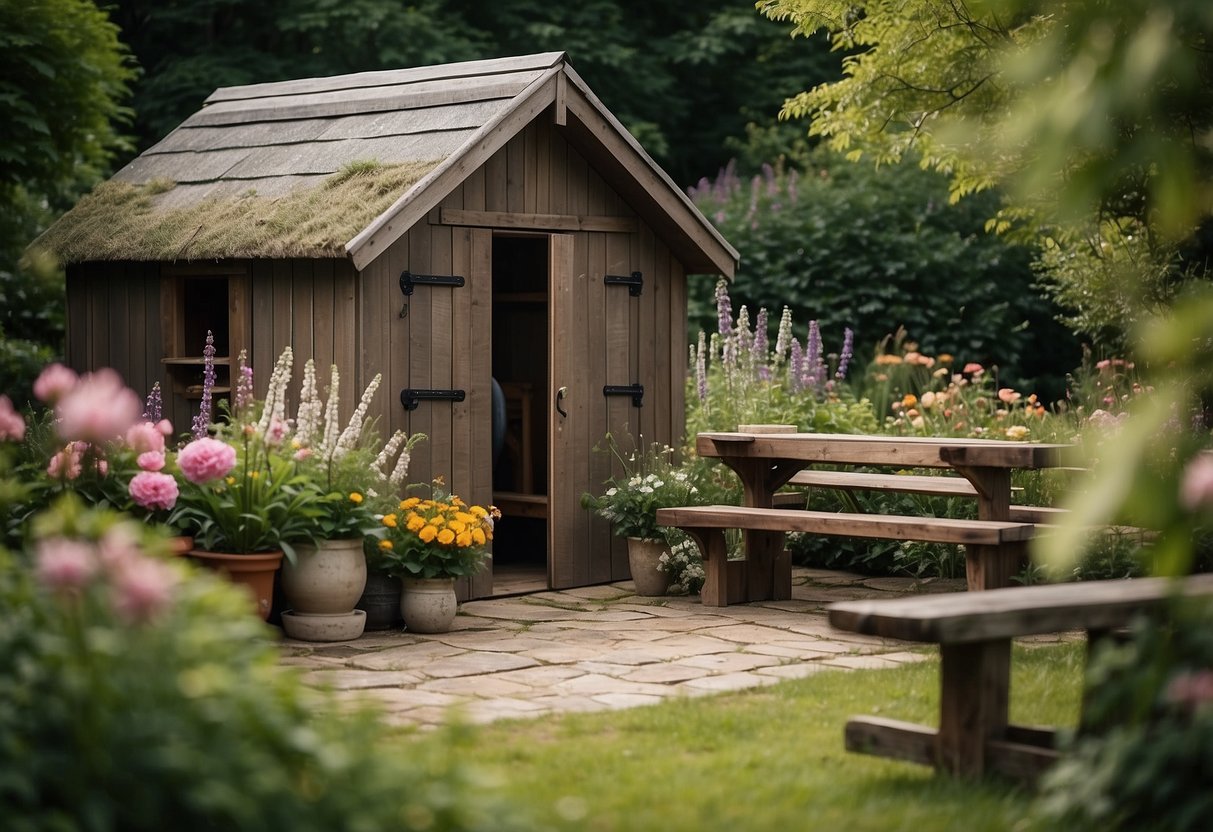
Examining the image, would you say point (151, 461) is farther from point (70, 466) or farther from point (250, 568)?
point (250, 568)

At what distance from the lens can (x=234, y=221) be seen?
9.84 metres

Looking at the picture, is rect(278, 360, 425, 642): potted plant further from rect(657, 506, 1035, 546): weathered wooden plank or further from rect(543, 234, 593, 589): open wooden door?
rect(657, 506, 1035, 546): weathered wooden plank

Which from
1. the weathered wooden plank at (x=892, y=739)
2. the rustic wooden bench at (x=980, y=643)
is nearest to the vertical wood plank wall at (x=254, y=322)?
the weathered wooden plank at (x=892, y=739)

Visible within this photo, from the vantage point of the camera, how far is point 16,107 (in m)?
14.2

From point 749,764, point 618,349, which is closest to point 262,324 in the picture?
point 618,349

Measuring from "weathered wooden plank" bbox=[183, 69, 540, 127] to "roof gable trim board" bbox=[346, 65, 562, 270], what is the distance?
92 mm

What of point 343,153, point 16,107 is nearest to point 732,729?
point 343,153

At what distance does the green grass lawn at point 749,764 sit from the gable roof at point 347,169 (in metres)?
3.56

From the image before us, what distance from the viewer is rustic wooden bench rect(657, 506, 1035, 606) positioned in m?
8.71

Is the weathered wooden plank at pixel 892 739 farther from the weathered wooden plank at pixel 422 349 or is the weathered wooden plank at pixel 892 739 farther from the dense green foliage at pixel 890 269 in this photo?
the dense green foliage at pixel 890 269

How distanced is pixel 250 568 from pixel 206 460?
69 centimetres

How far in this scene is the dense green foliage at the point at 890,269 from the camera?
1792cm

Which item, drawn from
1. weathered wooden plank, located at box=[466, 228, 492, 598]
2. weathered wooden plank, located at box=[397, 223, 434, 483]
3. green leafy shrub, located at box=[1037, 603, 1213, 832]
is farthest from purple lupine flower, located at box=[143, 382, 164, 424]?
green leafy shrub, located at box=[1037, 603, 1213, 832]

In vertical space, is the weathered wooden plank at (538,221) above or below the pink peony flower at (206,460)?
above
